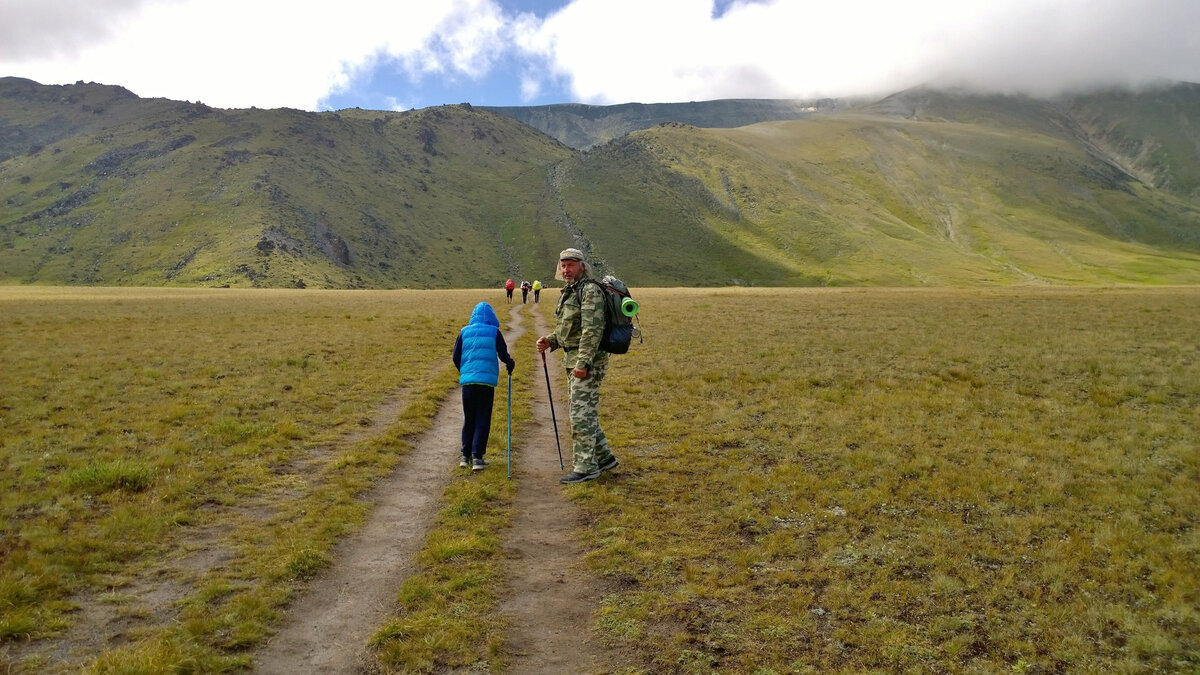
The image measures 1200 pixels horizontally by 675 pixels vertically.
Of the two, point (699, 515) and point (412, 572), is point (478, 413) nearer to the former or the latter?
point (412, 572)

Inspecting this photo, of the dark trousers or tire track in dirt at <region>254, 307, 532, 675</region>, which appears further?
the dark trousers

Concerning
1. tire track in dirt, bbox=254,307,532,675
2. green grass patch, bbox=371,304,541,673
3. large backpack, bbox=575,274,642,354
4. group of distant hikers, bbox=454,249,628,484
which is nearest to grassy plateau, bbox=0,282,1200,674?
green grass patch, bbox=371,304,541,673

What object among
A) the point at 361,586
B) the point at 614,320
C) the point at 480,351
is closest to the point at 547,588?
the point at 361,586

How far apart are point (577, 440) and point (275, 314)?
4242 cm

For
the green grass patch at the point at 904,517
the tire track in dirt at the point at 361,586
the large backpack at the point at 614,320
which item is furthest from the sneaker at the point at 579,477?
the large backpack at the point at 614,320

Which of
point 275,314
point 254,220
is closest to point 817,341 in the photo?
point 275,314

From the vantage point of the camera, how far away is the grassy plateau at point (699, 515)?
269 inches

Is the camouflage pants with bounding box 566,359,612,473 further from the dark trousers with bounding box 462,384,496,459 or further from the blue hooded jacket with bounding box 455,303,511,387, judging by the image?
the dark trousers with bounding box 462,384,496,459

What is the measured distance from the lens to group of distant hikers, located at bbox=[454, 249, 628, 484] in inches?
458

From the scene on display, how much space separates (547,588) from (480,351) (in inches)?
229

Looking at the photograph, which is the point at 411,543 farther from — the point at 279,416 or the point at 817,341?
the point at 817,341

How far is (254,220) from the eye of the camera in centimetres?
18912

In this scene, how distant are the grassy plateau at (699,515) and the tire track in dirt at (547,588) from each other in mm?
266

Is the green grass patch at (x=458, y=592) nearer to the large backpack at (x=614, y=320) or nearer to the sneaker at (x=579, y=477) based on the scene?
the sneaker at (x=579, y=477)
